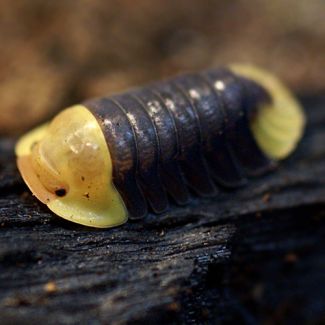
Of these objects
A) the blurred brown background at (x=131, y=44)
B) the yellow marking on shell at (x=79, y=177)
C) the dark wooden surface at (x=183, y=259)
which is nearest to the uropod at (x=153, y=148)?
the yellow marking on shell at (x=79, y=177)

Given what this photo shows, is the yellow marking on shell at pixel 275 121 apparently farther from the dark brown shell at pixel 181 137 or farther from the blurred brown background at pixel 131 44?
the blurred brown background at pixel 131 44

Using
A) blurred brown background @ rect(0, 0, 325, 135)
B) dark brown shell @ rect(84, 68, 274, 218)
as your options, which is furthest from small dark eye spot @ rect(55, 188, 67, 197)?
blurred brown background @ rect(0, 0, 325, 135)

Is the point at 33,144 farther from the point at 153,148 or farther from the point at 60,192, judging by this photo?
the point at 153,148

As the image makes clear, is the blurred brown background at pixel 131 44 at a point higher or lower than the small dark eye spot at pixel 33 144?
higher

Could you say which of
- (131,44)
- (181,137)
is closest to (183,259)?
(181,137)

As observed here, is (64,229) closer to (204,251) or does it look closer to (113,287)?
(113,287)

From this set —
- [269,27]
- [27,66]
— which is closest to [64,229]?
[27,66]
